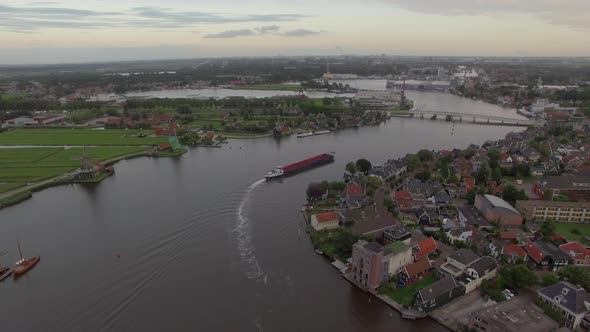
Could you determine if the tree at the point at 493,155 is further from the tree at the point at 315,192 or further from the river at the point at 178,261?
the tree at the point at 315,192

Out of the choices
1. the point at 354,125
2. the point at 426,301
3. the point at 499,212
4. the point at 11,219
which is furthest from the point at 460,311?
the point at 354,125

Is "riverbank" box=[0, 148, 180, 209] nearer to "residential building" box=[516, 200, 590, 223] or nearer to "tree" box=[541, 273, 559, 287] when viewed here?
"tree" box=[541, 273, 559, 287]

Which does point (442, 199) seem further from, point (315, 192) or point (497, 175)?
point (315, 192)

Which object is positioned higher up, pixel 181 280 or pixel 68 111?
pixel 68 111

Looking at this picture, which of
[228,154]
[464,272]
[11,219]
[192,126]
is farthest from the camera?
[192,126]

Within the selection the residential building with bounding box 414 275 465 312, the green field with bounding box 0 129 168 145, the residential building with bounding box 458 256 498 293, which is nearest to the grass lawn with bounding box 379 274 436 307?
the residential building with bounding box 414 275 465 312

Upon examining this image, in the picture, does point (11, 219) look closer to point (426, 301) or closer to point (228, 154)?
point (228, 154)
